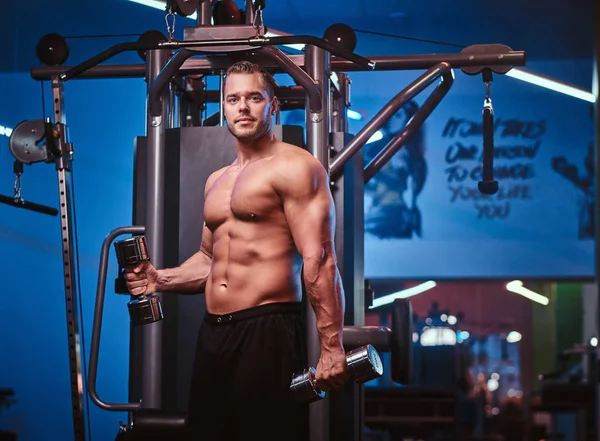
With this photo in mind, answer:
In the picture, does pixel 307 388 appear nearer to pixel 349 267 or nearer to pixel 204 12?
pixel 349 267

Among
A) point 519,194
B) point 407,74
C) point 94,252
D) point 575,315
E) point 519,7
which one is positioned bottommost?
point 575,315

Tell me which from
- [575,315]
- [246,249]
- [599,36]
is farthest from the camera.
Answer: [575,315]

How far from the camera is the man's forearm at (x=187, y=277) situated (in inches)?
112

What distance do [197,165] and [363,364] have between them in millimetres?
1342

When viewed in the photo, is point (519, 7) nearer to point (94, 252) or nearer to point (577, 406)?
point (577, 406)

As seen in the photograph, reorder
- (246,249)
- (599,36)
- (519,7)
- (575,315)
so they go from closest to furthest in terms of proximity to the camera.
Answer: (599,36) < (246,249) < (519,7) < (575,315)

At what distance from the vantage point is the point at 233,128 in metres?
2.68

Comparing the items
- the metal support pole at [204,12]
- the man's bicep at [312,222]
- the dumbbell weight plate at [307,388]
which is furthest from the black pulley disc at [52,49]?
the dumbbell weight plate at [307,388]

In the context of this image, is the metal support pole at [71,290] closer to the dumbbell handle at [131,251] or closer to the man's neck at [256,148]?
the dumbbell handle at [131,251]

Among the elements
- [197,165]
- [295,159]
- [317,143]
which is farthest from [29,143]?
[295,159]

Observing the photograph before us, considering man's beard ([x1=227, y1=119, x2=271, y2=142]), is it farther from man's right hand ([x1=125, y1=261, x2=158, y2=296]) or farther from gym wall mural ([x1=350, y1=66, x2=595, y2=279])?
gym wall mural ([x1=350, y1=66, x2=595, y2=279])

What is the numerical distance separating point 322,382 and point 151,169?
137 cm

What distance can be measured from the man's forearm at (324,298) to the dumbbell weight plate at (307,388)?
0.29ft

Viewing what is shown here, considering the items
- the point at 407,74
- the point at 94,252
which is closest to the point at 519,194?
the point at 407,74
